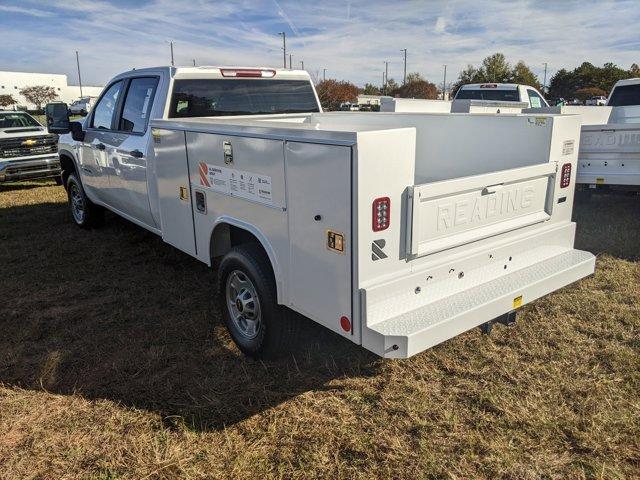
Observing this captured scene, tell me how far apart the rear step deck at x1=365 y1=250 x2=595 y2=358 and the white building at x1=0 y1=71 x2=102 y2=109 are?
98272mm

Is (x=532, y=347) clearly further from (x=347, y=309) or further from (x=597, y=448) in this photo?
(x=347, y=309)

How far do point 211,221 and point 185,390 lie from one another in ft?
4.09

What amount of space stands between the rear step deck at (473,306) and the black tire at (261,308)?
94 cm

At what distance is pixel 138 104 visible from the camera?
521 centimetres

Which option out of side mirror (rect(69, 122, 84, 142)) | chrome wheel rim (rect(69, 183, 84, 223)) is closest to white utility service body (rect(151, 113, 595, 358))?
side mirror (rect(69, 122, 84, 142))

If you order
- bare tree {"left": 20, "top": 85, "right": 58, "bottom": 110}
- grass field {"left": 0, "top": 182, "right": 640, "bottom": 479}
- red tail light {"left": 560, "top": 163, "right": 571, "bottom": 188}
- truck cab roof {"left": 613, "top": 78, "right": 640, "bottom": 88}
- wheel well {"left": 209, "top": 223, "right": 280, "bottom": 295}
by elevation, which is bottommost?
grass field {"left": 0, "top": 182, "right": 640, "bottom": 479}

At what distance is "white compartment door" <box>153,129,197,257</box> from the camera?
427 centimetres

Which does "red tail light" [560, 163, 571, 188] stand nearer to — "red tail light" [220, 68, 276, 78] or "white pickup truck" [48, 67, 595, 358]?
"white pickup truck" [48, 67, 595, 358]

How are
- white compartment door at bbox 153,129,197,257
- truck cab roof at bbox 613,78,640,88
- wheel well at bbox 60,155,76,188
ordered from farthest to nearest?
truck cab roof at bbox 613,78,640,88 < wheel well at bbox 60,155,76,188 < white compartment door at bbox 153,129,197,257

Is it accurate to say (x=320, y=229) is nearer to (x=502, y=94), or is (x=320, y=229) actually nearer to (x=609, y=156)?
(x=609, y=156)

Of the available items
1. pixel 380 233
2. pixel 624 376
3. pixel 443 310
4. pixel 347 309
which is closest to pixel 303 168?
pixel 380 233

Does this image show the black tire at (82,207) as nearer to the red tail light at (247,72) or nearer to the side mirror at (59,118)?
the side mirror at (59,118)

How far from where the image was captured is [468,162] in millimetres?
4227

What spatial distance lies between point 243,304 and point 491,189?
1835mm
